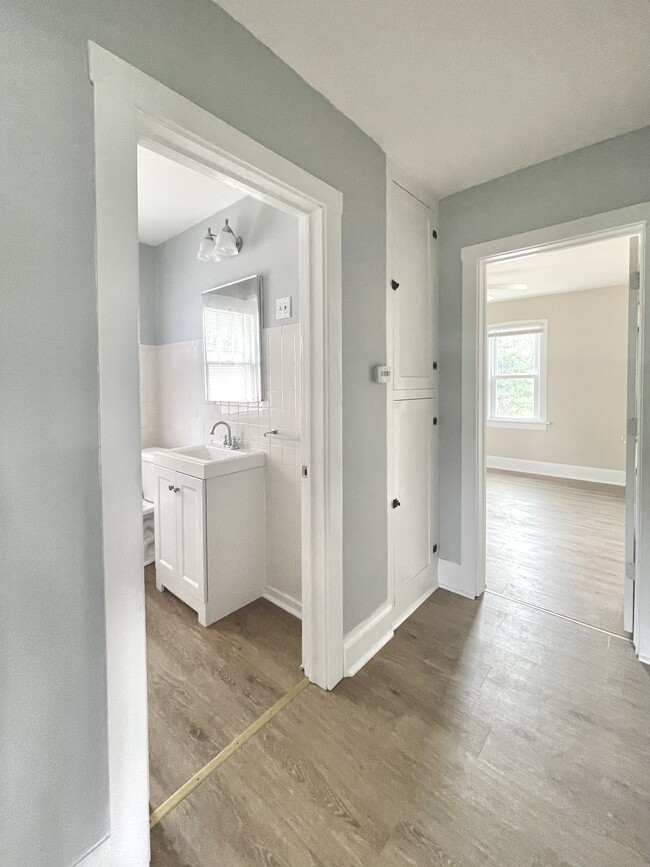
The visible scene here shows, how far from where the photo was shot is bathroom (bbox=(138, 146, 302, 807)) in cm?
182

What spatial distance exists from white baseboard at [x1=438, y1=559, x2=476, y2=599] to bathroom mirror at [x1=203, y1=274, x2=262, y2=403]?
1.68 metres

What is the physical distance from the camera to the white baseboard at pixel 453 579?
2.50m

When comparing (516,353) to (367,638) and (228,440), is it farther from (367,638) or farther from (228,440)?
(367,638)

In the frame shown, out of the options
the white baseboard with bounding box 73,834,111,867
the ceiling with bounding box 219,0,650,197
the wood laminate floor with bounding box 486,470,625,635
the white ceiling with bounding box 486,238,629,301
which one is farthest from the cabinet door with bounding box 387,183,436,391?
the white baseboard with bounding box 73,834,111,867

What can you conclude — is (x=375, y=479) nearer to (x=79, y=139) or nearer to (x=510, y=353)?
(x=79, y=139)

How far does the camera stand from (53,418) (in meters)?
0.89

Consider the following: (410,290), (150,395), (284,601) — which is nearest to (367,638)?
(284,601)

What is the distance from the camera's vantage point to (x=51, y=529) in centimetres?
90

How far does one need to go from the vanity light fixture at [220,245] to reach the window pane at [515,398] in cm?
512

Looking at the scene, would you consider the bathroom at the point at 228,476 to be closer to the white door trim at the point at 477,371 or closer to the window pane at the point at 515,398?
the white door trim at the point at 477,371

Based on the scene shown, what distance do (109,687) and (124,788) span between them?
0.94 ft

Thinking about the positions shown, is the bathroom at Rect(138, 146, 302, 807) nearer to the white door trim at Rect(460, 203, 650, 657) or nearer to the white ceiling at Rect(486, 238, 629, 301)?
the white door trim at Rect(460, 203, 650, 657)

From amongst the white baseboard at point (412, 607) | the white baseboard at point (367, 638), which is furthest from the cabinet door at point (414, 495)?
the white baseboard at point (367, 638)

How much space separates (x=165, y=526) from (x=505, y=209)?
9.16ft
